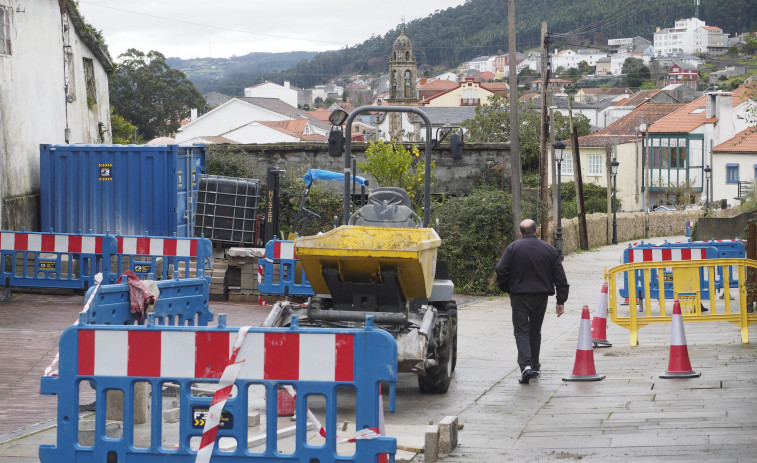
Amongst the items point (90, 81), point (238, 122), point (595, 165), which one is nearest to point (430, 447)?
point (90, 81)

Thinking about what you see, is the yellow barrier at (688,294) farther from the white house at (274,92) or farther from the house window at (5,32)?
the white house at (274,92)

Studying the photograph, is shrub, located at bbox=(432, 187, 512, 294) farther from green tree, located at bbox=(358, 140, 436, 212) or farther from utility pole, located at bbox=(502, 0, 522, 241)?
green tree, located at bbox=(358, 140, 436, 212)

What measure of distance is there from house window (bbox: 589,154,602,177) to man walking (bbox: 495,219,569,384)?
76.0 meters

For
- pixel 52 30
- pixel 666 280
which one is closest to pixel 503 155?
pixel 666 280

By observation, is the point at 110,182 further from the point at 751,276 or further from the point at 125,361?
the point at 125,361

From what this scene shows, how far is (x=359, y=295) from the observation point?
10.5 meters

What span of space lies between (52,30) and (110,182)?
4662mm

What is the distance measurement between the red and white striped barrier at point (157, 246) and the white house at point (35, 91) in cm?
397

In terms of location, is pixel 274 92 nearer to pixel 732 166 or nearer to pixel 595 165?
pixel 595 165

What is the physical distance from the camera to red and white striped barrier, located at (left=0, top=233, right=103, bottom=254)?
58.5ft

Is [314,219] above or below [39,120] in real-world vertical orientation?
below

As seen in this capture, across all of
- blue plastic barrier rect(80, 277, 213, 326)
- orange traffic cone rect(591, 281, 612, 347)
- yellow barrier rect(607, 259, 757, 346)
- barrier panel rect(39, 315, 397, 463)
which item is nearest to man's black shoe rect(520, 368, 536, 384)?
yellow barrier rect(607, 259, 757, 346)

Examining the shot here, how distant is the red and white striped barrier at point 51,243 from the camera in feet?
58.5

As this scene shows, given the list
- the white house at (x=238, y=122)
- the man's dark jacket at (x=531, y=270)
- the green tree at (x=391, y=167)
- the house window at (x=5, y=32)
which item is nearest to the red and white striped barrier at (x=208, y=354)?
the man's dark jacket at (x=531, y=270)
